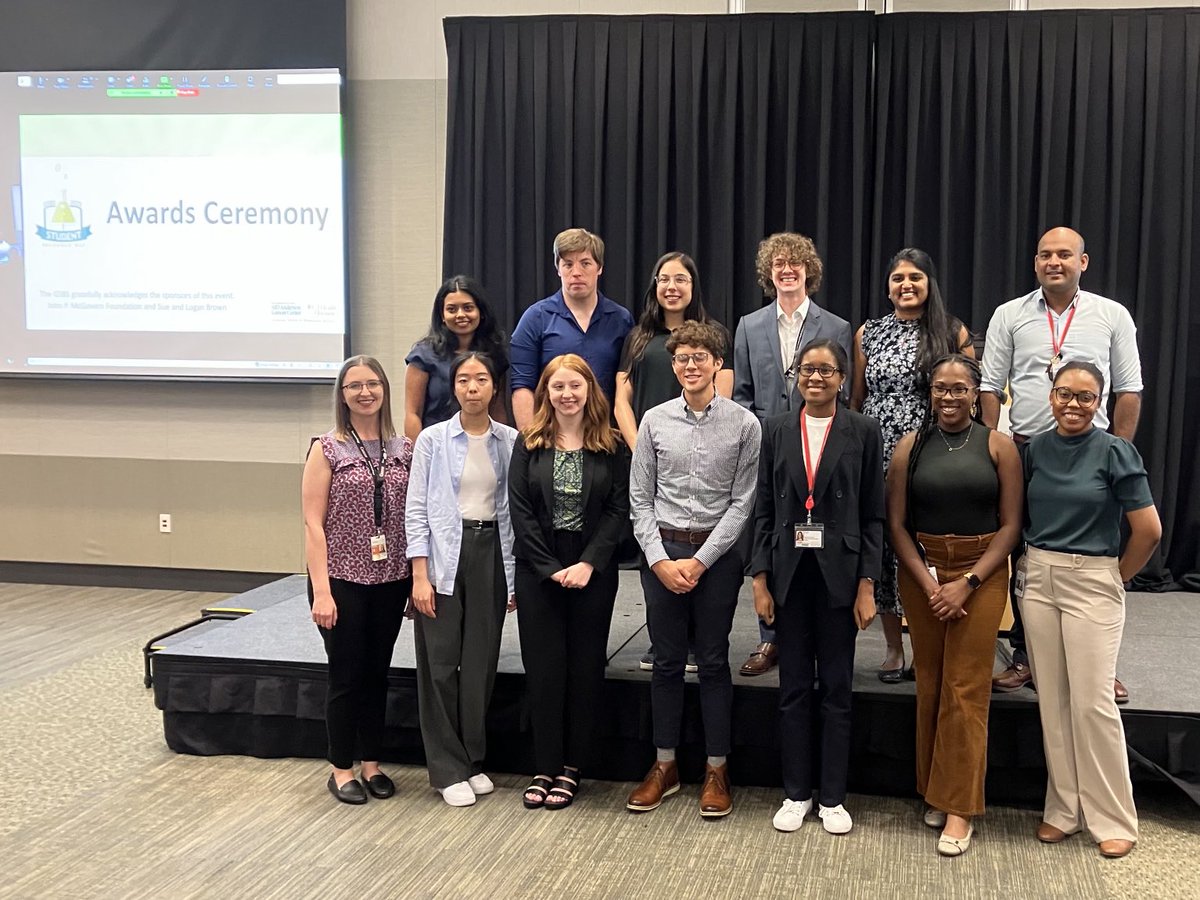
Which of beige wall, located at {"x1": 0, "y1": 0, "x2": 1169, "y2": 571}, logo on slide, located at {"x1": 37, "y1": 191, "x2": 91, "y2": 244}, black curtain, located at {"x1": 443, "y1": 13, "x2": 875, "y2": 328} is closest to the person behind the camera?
black curtain, located at {"x1": 443, "y1": 13, "x2": 875, "y2": 328}

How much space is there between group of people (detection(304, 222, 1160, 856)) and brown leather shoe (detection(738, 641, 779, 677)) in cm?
1

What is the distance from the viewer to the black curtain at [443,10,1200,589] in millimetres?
5531

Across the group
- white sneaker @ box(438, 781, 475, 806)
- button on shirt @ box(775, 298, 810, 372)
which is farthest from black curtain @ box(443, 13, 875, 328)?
white sneaker @ box(438, 781, 475, 806)

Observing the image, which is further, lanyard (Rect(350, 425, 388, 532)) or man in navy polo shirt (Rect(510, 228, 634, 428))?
man in navy polo shirt (Rect(510, 228, 634, 428))

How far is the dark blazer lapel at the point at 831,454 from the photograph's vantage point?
10.4 ft

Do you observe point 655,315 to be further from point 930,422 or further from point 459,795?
point 459,795

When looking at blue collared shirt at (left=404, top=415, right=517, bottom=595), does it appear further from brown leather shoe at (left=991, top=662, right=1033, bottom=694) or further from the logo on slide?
the logo on slide

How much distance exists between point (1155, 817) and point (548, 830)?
1782 mm

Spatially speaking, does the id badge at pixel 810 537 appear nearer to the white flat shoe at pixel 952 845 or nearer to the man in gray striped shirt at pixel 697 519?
the man in gray striped shirt at pixel 697 519

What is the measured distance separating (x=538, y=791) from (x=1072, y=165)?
4.11m

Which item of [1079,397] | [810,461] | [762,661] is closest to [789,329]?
[810,461]

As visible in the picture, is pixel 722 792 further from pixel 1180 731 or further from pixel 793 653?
pixel 1180 731

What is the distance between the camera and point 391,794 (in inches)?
139

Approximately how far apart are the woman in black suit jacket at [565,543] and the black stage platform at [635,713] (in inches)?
11.2
